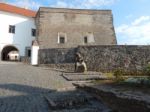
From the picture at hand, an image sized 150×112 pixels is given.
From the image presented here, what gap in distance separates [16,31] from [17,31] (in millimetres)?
144

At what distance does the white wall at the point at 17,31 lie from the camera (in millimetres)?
35688

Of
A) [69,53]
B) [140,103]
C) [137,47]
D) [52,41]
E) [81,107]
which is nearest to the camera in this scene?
[140,103]

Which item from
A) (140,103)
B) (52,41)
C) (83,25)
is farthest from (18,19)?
(140,103)

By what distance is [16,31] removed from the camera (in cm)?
3650

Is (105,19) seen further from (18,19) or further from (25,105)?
(25,105)

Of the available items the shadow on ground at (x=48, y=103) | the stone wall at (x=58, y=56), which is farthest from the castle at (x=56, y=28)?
the shadow on ground at (x=48, y=103)

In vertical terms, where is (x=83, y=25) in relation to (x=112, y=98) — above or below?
above

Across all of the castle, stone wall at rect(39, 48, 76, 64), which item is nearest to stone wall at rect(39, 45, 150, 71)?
stone wall at rect(39, 48, 76, 64)

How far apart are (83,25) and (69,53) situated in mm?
12978

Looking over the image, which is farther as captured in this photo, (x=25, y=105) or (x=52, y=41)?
(x=52, y=41)

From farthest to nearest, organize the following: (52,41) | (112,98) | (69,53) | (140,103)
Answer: (52,41)
(69,53)
(112,98)
(140,103)

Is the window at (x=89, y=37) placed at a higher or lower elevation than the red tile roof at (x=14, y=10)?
lower

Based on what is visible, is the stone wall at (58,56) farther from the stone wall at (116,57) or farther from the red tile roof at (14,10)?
the red tile roof at (14,10)

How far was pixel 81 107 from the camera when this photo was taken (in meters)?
8.04
